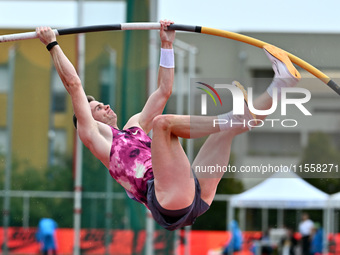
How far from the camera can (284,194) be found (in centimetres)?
1248

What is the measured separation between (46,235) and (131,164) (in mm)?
7185

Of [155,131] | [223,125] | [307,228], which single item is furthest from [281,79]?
[307,228]

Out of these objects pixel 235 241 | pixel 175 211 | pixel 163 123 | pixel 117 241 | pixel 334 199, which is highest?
pixel 163 123

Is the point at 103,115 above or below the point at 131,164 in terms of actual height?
above

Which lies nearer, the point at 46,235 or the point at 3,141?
the point at 3,141

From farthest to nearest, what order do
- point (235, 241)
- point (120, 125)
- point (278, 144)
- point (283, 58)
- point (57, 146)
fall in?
point (235, 241), point (57, 146), point (120, 125), point (278, 144), point (283, 58)

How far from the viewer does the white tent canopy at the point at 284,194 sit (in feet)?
39.3

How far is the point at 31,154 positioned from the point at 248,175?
10.8 feet

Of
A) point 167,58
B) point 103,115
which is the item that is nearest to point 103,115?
point 103,115

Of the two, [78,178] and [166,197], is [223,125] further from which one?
→ [78,178]

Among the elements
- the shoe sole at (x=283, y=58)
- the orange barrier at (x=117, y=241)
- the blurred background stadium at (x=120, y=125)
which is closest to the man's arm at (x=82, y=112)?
the shoe sole at (x=283, y=58)

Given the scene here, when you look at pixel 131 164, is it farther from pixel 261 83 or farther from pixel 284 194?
pixel 284 194

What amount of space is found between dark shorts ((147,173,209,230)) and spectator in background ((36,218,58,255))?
6.99 meters

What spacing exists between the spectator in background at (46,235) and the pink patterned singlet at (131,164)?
6782 mm
